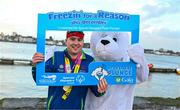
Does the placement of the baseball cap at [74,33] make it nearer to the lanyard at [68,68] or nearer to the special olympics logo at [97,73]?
the lanyard at [68,68]

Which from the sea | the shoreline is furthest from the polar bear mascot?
the shoreline

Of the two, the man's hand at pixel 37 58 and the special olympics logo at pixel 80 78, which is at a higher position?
the man's hand at pixel 37 58

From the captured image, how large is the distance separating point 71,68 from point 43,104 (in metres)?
3.37

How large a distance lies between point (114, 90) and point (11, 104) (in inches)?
127

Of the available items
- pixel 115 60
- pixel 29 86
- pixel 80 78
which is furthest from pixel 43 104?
pixel 29 86

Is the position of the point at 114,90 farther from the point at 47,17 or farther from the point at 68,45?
the point at 47,17

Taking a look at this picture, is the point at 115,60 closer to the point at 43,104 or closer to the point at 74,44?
the point at 74,44

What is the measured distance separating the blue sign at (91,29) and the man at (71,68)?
0.24 feet

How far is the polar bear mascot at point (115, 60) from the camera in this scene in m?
4.50

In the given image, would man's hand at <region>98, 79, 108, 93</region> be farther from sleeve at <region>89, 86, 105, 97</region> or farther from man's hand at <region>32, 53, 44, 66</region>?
man's hand at <region>32, 53, 44, 66</region>

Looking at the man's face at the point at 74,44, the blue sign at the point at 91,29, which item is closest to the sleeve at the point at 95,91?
the blue sign at the point at 91,29

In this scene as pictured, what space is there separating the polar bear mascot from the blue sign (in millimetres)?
251

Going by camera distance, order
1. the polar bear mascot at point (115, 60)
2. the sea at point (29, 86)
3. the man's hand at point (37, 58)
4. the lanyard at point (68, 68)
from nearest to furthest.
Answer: the man's hand at point (37, 58) → the lanyard at point (68, 68) → the polar bear mascot at point (115, 60) → the sea at point (29, 86)

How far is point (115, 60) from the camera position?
4.56 m
